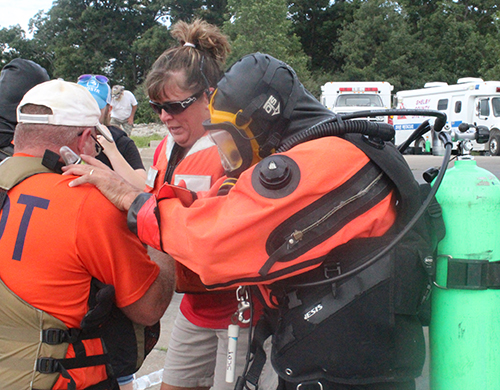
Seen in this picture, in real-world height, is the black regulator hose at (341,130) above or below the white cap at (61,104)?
below

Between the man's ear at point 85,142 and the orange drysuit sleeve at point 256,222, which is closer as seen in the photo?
the orange drysuit sleeve at point 256,222

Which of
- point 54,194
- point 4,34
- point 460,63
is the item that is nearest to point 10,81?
point 54,194

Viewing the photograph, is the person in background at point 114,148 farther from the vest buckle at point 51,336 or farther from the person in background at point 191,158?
the vest buckle at point 51,336

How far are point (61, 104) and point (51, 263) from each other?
2.03ft

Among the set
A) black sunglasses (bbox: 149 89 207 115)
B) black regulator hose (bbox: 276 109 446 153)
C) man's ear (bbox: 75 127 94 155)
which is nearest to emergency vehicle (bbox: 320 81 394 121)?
black sunglasses (bbox: 149 89 207 115)

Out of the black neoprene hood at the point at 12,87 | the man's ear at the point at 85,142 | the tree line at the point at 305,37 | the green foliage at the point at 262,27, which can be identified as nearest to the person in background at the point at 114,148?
the black neoprene hood at the point at 12,87

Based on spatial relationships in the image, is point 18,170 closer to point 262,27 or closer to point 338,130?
point 338,130

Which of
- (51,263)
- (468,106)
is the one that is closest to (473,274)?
(51,263)

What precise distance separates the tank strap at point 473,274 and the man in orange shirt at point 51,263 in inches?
44.5

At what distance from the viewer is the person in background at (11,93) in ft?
11.0

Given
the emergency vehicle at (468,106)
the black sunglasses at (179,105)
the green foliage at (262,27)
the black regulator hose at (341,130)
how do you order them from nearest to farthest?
the black regulator hose at (341,130)
the black sunglasses at (179,105)
the emergency vehicle at (468,106)
the green foliage at (262,27)

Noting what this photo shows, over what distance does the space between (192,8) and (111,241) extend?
177 feet

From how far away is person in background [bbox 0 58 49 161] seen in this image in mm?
3357

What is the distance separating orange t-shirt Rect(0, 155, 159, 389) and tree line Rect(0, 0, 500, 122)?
28.2 metres
